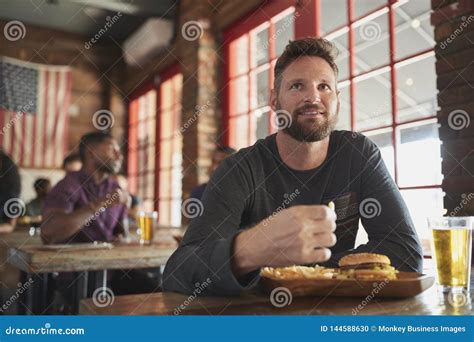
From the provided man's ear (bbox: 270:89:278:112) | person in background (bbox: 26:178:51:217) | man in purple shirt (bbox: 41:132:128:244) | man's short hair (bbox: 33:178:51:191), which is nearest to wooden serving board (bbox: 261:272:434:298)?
man's ear (bbox: 270:89:278:112)

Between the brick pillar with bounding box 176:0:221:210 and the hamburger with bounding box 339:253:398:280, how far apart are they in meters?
1.86

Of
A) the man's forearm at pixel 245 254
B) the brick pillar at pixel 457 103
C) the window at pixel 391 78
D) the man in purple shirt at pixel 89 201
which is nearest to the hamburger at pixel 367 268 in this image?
the man's forearm at pixel 245 254

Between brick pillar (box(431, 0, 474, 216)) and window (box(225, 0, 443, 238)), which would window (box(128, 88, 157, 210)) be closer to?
window (box(225, 0, 443, 238))

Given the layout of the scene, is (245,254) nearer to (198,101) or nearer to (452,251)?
(452,251)

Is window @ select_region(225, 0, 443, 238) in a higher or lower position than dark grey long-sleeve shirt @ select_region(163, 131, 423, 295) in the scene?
higher

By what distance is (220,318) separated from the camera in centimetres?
49

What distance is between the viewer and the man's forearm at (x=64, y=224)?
55.3 inches

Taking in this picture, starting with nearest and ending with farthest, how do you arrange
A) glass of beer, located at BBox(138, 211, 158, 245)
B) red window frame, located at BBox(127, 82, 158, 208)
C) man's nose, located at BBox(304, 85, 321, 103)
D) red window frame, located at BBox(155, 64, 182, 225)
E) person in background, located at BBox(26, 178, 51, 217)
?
man's nose, located at BBox(304, 85, 321, 103) → glass of beer, located at BBox(138, 211, 158, 245) → person in background, located at BBox(26, 178, 51, 217) → red window frame, located at BBox(155, 64, 182, 225) → red window frame, located at BBox(127, 82, 158, 208)

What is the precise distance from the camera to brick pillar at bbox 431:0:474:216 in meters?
0.95

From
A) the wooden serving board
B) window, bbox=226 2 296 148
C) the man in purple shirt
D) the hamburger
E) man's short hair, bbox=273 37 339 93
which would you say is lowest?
the wooden serving board

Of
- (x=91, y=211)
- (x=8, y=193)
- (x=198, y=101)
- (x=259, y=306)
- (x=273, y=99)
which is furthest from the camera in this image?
(x=198, y=101)

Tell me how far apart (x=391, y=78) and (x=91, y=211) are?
1031 millimetres

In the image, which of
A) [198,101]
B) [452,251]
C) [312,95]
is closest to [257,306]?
[452,251]

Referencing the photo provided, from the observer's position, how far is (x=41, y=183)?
2.65 m
